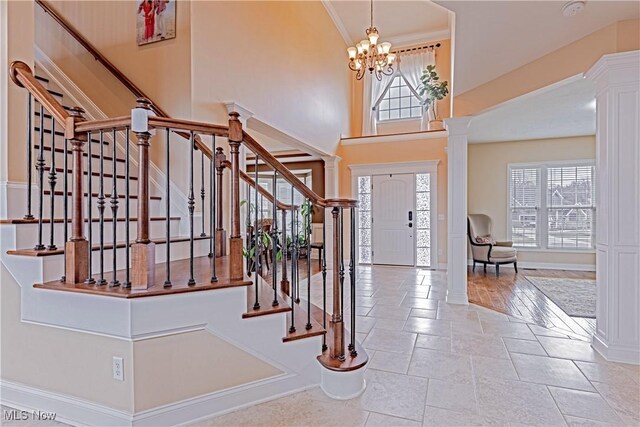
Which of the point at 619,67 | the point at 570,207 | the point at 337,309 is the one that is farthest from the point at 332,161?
the point at 337,309

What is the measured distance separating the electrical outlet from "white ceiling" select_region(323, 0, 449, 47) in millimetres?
6918

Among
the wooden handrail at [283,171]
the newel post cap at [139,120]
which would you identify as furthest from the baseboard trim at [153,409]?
the newel post cap at [139,120]

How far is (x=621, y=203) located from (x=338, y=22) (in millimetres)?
6375

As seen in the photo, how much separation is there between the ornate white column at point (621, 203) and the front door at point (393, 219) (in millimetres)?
4351

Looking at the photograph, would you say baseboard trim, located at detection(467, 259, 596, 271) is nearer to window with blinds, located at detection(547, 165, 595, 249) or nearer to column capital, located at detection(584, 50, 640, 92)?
window with blinds, located at detection(547, 165, 595, 249)

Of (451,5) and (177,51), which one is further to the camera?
(177,51)

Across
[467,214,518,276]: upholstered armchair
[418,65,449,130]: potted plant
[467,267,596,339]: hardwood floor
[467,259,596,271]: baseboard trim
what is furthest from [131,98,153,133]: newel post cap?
[467,259,596,271]: baseboard trim

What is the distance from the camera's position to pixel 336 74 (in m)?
7.20

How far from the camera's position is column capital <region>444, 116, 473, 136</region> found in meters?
4.24

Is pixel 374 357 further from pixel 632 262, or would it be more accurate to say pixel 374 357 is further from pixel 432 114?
pixel 432 114

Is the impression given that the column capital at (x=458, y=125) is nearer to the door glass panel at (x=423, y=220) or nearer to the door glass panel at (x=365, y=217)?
the door glass panel at (x=423, y=220)

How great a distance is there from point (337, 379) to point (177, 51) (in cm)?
329

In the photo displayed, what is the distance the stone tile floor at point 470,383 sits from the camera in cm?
191

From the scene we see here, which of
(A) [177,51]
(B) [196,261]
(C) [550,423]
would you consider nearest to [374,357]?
(C) [550,423]
